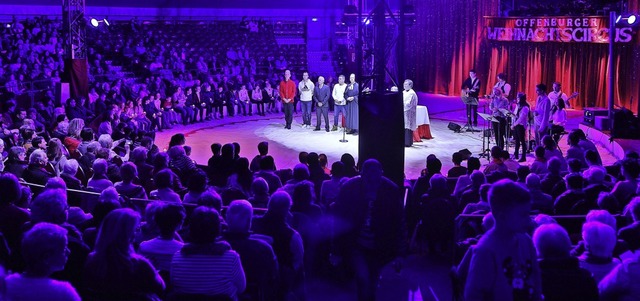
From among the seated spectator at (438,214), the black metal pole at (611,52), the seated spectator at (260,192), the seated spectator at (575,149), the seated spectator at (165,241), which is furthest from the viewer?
the black metal pole at (611,52)

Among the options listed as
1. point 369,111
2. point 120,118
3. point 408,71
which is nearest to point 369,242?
point 369,111

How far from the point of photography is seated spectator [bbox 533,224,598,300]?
3617mm

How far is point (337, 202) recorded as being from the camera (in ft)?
17.2

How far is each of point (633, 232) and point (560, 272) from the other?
1.48 meters

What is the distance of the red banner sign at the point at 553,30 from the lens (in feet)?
61.6

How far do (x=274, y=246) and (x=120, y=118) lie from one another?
10.8 meters

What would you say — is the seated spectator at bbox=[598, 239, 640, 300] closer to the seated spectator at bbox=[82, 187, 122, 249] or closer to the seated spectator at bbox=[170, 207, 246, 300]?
the seated spectator at bbox=[170, 207, 246, 300]

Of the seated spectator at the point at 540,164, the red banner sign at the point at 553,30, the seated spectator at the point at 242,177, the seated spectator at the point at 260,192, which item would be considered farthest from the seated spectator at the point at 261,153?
the red banner sign at the point at 553,30

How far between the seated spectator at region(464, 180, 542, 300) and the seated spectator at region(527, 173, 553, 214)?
356 centimetres

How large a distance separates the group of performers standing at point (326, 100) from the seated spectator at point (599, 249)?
12.3m

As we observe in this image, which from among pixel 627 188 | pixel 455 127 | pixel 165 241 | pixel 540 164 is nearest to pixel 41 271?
pixel 165 241

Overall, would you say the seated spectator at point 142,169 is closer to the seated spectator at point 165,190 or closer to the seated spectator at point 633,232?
the seated spectator at point 165,190

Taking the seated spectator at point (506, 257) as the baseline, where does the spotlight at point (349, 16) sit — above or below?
above

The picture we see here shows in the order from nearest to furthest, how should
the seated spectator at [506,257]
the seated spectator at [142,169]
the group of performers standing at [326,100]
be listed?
the seated spectator at [506,257] → the seated spectator at [142,169] → the group of performers standing at [326,100]
